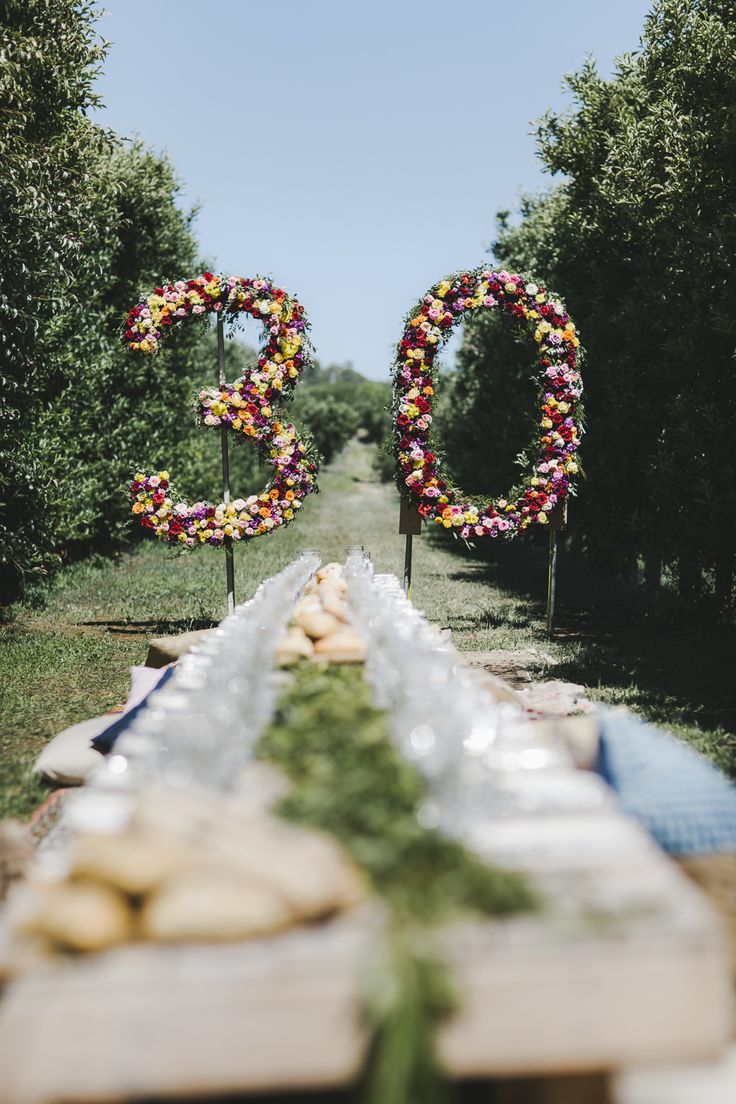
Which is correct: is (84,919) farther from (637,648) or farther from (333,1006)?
(637,648)

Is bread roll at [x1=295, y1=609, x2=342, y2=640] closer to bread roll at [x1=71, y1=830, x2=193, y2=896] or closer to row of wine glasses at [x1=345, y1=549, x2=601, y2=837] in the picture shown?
row of wine glasses at [x1=345, y1=549, x2=601, y2=837]

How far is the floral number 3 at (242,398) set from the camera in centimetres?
965

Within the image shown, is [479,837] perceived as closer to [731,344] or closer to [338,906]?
[338,906]

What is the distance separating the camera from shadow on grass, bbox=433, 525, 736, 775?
22.9ft

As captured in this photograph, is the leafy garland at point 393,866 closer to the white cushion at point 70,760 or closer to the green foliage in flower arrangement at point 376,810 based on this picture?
the green foliage in flower arrangement at point 376,810

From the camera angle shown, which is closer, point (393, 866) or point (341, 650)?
point (393, 866)

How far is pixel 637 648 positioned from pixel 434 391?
373 cm

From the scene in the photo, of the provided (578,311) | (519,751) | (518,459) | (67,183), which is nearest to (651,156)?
(578,311)

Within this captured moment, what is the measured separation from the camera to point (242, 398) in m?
9.64

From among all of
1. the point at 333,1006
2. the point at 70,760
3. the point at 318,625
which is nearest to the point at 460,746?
the point at 333,1006

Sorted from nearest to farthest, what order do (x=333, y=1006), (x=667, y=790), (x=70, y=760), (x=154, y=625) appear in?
1. (x=333, y=1006)
2. (x=667, y=790)
3. (x=70, y=760)
4. (x=154, y=625)

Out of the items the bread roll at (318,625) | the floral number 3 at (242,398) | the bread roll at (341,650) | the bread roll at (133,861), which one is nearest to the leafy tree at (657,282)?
the floral number 3 at (242,398)

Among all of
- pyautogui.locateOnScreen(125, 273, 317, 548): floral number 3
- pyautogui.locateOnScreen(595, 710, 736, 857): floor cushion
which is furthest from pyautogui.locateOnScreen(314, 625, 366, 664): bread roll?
pyautogui.locateOnScreen(125, 273, 317, 548): floral number 3

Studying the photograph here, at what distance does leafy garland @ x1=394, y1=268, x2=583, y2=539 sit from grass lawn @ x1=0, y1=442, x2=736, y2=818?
60.1 inches
